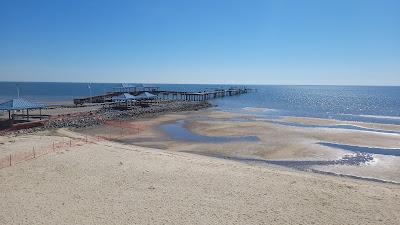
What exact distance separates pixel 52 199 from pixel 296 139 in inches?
877

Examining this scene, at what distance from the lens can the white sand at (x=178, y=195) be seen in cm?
1256

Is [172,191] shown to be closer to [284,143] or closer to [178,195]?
[178,195]

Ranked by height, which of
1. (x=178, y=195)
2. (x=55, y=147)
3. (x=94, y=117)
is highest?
(x=94, y=117)

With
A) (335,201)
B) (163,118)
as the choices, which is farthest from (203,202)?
(163,118)

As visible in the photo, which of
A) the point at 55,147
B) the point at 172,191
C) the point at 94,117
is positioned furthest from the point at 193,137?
the point at 172,191

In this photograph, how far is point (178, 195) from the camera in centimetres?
1478

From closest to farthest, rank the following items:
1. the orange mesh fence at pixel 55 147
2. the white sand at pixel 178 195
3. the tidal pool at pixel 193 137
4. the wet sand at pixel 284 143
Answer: the white sand at pixel 178 195
the orange mesh fence at pixel 55 147
the wet sand at pixel 284 143
the tidal pool at pixel 193 137

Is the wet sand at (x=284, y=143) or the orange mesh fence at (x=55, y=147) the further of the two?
the wet sand at (x=284, y=143)

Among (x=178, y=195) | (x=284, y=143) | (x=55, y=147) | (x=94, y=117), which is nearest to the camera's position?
(x=178, y=195)

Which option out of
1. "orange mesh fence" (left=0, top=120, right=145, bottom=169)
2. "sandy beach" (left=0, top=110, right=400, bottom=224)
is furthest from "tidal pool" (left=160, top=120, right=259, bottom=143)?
"sandy beach" (left=0, top=110, right=400, bottom=224)

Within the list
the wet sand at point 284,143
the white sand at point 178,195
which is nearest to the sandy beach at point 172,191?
the white sand at point 178,195

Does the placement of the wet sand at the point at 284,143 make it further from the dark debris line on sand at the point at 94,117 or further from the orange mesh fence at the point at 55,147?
the dark debris line on sand at the point at 94,117

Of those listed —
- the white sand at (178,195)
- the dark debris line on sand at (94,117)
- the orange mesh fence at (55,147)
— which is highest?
the dark debris line on sand at (94,117)

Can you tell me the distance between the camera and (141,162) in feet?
65.8
